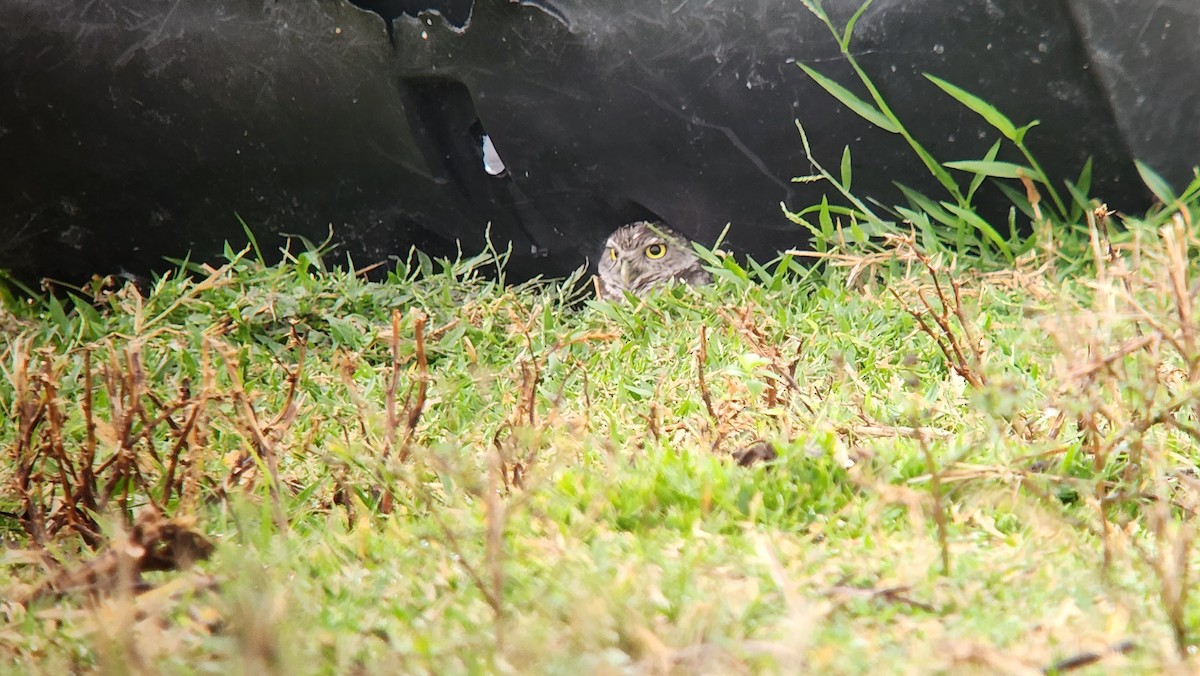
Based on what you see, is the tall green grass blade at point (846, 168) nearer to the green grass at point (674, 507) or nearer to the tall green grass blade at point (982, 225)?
the tall green grass blade at point (982, 225)

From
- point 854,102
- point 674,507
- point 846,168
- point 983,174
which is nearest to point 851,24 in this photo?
point 854,102

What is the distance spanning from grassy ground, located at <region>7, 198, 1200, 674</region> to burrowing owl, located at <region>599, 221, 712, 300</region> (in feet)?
3.35

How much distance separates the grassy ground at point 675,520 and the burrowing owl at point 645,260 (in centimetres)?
102

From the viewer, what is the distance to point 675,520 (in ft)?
4.58

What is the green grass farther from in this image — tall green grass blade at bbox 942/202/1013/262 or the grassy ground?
tall green grass blade at bbox 942/202/1013/262

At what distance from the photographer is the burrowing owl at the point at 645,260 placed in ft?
11.7

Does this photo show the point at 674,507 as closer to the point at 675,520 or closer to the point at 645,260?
the point at 675,520

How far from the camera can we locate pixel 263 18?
3.13m

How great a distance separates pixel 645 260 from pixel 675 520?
230cm

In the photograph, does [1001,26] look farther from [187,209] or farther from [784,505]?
[187,209]

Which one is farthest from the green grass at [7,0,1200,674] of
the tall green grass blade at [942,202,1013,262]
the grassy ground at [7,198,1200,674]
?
the tall green grass blade at [942,202,1013,262]

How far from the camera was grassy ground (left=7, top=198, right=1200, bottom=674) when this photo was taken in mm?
1033

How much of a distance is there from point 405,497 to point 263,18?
2.01m

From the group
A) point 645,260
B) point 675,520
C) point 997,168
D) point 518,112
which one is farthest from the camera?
point 645,260
